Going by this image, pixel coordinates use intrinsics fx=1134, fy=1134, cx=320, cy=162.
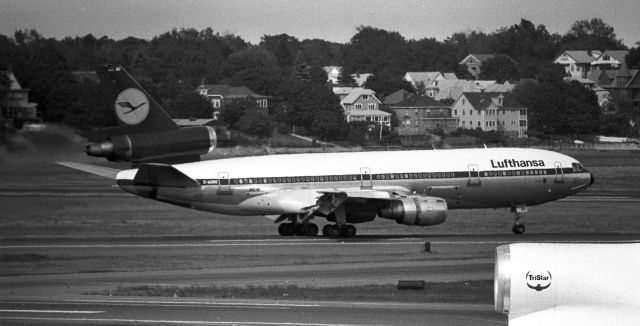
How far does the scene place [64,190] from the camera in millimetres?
72875

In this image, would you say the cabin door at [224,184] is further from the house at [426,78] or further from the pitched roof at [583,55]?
the pitched roof at [583,55]

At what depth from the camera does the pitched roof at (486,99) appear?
137 meters

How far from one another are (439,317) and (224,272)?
37.2 ft

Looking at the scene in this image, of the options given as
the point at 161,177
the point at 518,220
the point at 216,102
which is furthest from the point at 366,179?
the point at 216,102

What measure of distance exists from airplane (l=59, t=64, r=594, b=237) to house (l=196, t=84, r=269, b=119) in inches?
3358

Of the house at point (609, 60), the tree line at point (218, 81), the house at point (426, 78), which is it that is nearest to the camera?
the tree line at point (218, 81)

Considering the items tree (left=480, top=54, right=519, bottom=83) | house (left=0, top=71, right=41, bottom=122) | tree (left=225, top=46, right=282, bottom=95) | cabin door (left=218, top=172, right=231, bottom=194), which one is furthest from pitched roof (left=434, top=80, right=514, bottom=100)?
cabin door (left=218, top=172, right=231, bottom=194)

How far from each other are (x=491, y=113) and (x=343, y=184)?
96.2 meters

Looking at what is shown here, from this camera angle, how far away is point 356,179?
4675 cm

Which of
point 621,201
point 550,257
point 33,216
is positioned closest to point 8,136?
point 33,216

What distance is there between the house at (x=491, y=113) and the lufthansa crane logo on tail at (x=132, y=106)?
8882 cm

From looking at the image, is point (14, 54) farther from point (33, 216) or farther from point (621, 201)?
point (621, 201)

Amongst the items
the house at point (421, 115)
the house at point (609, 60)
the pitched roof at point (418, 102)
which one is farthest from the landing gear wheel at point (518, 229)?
the house at point (609, 60)

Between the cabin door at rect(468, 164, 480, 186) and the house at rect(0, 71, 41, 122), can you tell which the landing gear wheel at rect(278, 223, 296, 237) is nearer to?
the cabin door at rect(468, 164, 480, 186)
